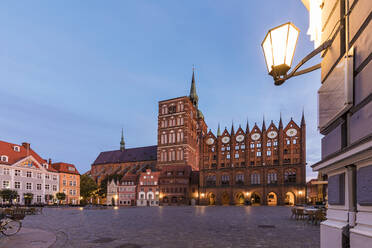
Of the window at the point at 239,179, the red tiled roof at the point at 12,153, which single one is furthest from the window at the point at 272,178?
the red tiled roof at the point at 12,153

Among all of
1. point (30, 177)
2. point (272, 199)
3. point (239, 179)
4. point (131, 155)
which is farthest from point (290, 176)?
point (131, 155)

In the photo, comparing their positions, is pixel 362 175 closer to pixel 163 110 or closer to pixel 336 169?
pixel 336 169

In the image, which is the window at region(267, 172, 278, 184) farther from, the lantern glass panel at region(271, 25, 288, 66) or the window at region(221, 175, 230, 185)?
the lantern glass panel at region(271, 25, 288, 66)

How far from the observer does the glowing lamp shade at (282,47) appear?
327cm

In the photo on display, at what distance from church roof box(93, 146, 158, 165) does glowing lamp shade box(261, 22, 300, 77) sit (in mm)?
86369

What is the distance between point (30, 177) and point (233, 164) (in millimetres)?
44057

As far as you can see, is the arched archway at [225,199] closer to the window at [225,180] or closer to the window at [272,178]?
the window at [225,180]

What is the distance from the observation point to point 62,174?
6178 centimetres

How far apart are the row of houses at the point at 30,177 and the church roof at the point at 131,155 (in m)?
30.0

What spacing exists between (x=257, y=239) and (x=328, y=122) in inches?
308

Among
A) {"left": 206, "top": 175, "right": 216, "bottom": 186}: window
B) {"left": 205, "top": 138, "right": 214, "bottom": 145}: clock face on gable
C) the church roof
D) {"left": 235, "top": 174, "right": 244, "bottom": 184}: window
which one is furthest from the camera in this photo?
the church roof

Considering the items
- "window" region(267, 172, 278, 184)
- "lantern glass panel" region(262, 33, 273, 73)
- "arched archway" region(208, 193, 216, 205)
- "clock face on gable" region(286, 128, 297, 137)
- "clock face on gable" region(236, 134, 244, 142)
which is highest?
"clock face on gable" region(286, 128, 297, 137)

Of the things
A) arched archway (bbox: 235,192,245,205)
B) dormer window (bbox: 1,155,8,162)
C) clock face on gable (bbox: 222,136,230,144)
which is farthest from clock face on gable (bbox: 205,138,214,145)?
dormer window (bbox: 1,155,8,162)

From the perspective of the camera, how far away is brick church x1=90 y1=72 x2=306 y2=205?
52938 millimetres
